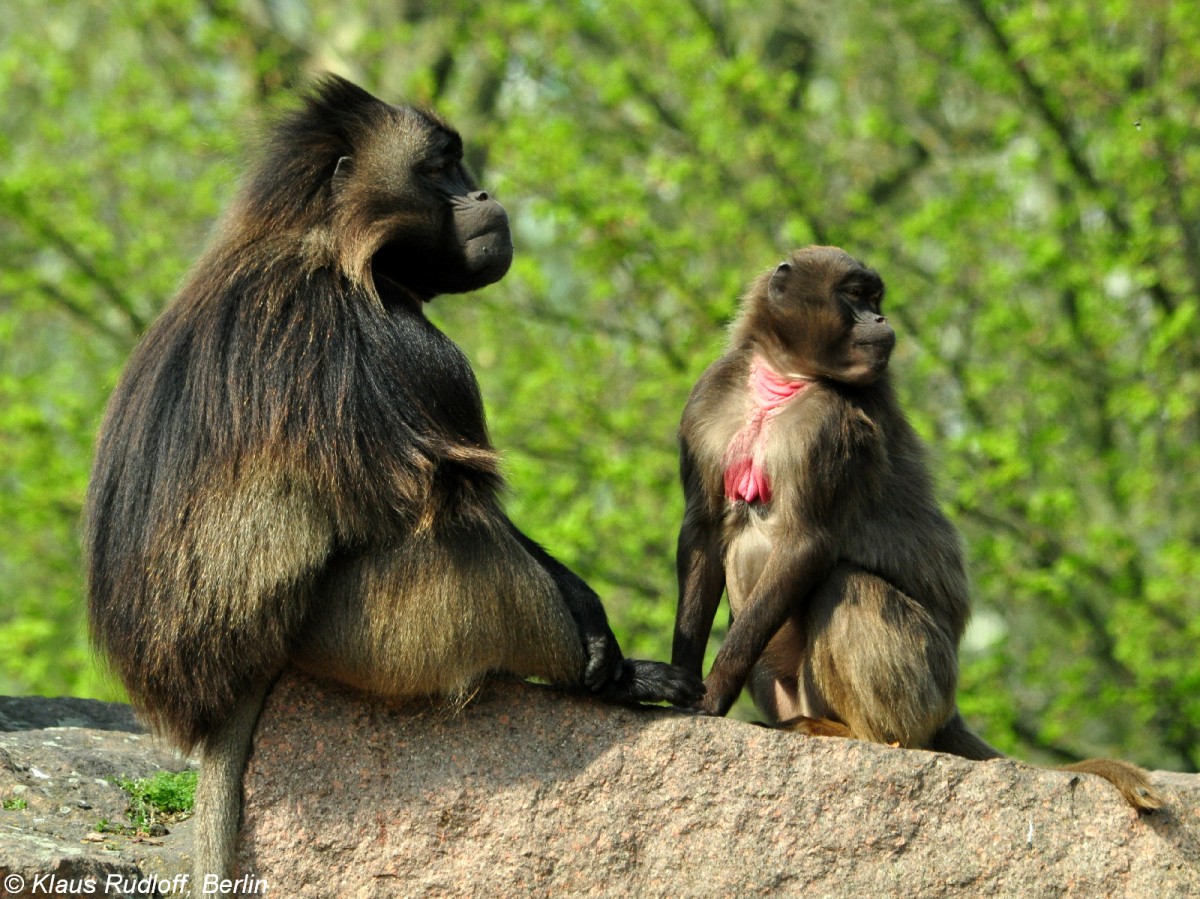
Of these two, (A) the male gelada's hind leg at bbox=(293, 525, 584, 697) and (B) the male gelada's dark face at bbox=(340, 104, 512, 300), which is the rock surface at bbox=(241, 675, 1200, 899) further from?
(B) the male gelada's dark face at bbox=(340, 104, 512, 300)

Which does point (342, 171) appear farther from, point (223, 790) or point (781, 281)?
point (223, 790)

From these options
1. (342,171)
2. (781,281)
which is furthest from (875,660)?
(342,171)

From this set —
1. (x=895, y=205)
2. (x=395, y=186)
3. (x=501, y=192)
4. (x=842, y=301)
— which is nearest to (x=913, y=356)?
(x=895, y=205)

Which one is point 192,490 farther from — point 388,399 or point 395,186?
point 395,186

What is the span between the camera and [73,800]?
229 inches

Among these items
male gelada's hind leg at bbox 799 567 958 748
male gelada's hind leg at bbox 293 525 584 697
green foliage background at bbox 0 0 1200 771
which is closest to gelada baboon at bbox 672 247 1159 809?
male gelada's hind leg at bbox 799 567 958 748

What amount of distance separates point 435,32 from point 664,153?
3226mm

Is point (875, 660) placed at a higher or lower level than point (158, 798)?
higher

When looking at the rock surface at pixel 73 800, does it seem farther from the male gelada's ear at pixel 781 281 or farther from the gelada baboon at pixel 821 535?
the male gelada's ear at pixel 781 281

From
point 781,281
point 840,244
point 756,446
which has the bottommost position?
point 756,446

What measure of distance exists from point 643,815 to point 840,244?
878cm

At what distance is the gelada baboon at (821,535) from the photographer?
5.82 metres

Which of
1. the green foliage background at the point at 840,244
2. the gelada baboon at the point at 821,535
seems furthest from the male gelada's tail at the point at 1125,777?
the green foliage background at the point at 840,244

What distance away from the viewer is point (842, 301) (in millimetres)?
6266
